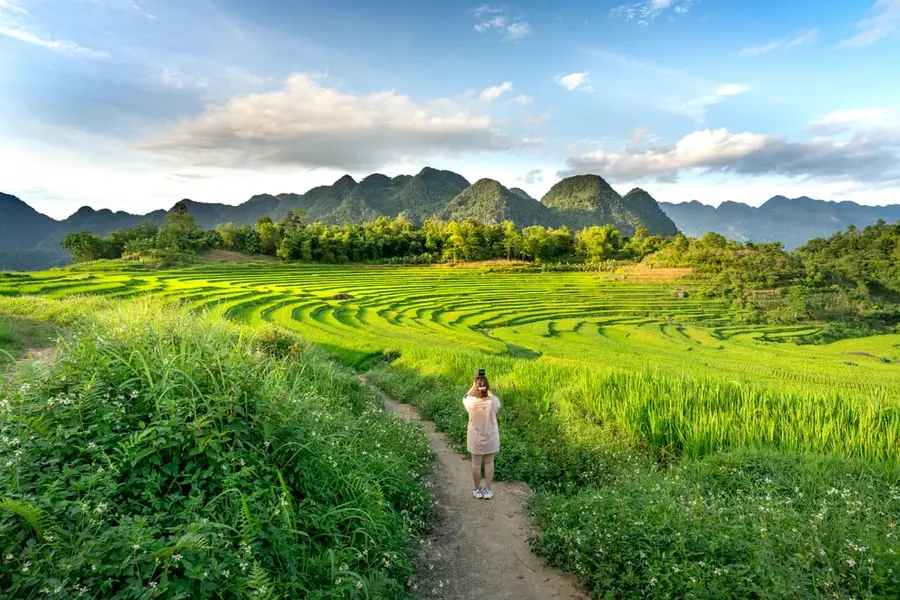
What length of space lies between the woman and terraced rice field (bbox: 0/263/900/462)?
2.72 m

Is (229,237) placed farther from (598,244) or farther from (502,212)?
(502,212)

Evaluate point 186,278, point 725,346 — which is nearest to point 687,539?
point 725,346

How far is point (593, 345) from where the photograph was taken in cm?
2941

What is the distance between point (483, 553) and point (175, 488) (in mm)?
3398

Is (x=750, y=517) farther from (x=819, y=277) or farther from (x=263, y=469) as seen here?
(x=819, y=277)

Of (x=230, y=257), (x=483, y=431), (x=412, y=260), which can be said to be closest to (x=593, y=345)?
(x=483, y=431)

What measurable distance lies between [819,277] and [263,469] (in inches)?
2778

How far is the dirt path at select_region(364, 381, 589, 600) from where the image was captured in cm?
454

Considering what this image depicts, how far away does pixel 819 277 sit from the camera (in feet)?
181

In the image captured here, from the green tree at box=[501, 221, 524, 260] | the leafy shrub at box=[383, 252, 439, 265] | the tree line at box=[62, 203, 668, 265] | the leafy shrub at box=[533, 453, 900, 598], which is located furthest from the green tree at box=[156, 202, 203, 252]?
the leafy shrub at box=[533, 453, 900, 598]

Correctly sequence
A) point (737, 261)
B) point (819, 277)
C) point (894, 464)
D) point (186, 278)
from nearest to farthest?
point (894, 464) < point (186, 278) < point (819, 277) < point (737, 261)

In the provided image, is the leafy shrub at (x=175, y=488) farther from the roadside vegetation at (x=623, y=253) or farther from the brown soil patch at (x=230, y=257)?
the brown soil patch at (x=230, y=257)

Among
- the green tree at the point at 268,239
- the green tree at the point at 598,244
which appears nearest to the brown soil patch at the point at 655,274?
the green tree at the point at 598,244

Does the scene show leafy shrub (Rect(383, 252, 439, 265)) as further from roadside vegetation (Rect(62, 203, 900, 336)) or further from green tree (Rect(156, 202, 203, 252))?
green tree (Rect(156, 202, 203, 252))
